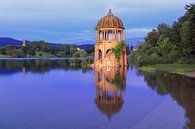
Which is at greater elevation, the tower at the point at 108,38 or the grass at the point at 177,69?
the tower at the point at 108,38

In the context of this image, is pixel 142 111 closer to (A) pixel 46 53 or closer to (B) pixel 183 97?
(B) pixel 183 97

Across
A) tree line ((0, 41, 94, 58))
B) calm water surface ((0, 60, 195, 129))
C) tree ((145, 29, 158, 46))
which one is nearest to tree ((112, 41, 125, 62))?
tree ((145, 29, 158, 46))

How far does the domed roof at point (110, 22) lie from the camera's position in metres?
54.7

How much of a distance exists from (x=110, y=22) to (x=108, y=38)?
3.49 m

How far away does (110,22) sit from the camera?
179ft

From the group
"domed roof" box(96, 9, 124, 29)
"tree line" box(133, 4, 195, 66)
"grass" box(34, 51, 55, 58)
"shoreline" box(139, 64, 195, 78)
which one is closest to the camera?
"shoreline" box(139, 64, 195, 78)

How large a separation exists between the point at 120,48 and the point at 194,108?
39519 mm

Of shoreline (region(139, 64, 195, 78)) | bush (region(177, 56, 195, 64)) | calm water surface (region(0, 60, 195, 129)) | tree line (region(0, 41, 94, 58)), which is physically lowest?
calm water surface (region(0, 60, 195, 129))

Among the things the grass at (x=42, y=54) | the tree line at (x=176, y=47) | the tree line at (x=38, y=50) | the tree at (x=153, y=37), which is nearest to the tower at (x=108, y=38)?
the tree line at (x=176, y=47)

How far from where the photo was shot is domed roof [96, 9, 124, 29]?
54.7 m

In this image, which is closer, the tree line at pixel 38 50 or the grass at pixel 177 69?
the grass at pixel 177 69

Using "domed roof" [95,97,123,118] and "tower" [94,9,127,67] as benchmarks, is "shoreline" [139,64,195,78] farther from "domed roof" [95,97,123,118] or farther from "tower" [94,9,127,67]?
"domed roof" [95,97,123,118]

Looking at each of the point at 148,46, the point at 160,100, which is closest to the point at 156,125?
the point at 160,100

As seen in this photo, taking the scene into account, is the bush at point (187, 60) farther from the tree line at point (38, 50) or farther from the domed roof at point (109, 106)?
the tree line at point (38, 50)
